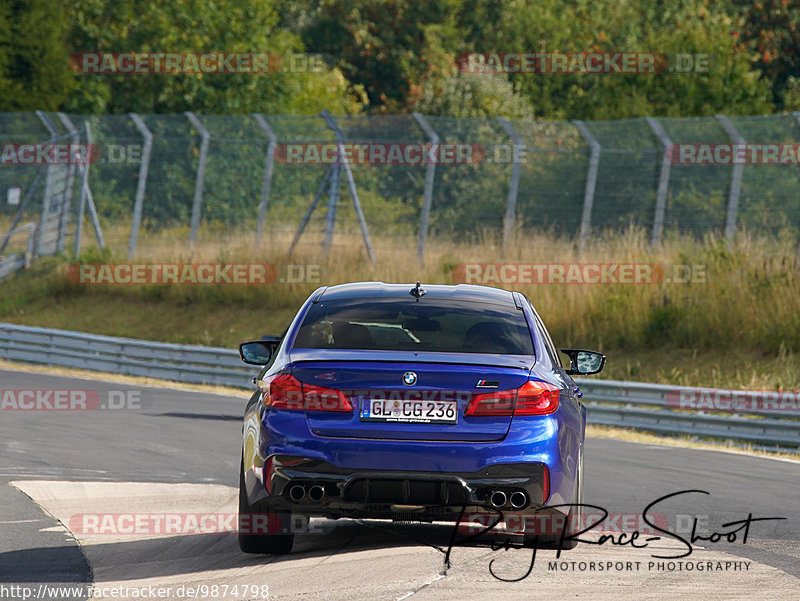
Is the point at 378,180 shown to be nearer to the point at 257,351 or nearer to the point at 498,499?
the point at 257,351

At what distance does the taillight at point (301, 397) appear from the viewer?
7516 millimetres

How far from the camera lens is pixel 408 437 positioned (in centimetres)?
741

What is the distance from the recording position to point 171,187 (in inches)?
1238

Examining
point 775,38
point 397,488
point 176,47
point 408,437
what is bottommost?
point 176,47

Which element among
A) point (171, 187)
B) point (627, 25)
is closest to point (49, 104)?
A: point (171, 187)

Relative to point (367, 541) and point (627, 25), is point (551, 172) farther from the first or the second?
point (627, 25)

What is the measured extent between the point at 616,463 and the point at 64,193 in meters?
22.0

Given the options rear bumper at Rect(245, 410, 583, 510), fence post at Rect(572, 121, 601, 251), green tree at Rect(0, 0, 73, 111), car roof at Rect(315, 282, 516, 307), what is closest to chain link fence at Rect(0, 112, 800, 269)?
fence post at Rect(572, 121, 601, 251)

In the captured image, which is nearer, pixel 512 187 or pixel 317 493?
pixel 317 493

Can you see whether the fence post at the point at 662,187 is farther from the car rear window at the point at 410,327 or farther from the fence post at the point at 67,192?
the car rear window at the point at 410,327
